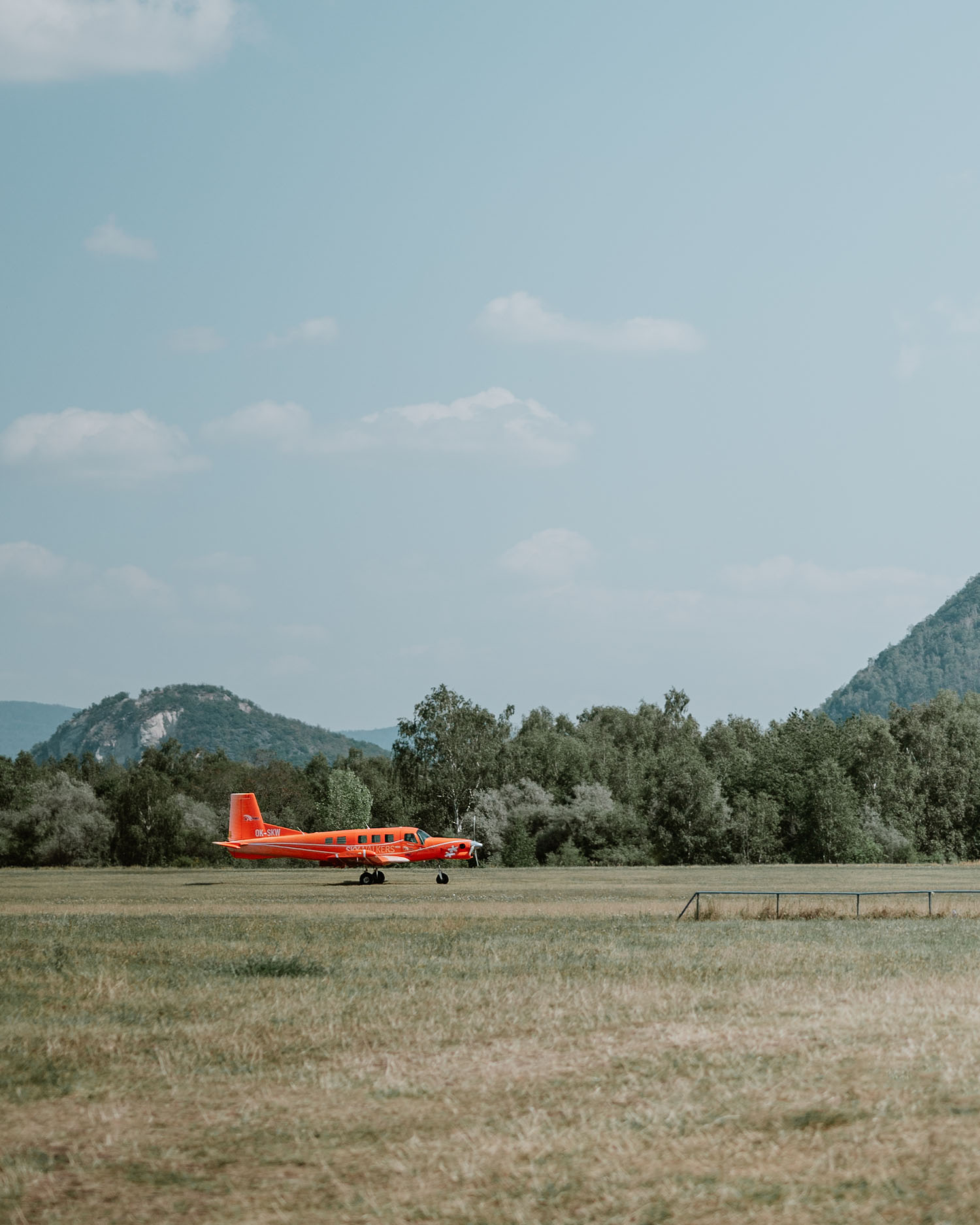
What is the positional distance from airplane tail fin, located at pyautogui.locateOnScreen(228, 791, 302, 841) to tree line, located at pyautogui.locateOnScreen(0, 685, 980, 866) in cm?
3331

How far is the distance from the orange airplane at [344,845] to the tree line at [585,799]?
106ft

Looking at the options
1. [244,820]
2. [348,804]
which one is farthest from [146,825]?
[244,820]

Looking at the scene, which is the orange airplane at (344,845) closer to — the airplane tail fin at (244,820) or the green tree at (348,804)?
the airplane tail fin at (244,820)

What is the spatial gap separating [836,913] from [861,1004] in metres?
18.3

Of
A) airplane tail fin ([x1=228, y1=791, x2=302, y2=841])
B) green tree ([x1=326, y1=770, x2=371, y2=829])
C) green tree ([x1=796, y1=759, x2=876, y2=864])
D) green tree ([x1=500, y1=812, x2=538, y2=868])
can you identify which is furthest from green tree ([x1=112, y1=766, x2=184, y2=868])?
green tree ([x1=796, y1=759, x2=876, y2=864])

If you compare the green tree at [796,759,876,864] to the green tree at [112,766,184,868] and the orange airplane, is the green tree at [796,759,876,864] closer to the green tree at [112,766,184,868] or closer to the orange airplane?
the orange airplane

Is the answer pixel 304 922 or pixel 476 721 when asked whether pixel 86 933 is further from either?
pixel 476 721

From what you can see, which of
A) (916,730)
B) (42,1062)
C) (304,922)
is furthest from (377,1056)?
(916,730)

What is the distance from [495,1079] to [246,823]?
168ft

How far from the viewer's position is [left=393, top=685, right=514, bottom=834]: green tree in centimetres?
11075

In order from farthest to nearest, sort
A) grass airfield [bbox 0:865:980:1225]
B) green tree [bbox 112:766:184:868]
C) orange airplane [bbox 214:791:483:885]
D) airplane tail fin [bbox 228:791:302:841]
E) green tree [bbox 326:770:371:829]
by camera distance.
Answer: green tree [bbox 112:766:184:868] → green tree [bbox 326:770:371:829] → airplane tail fin [bbox 228:791:302:841] → orange airplane [bbox 214:791:483:885] → grass airfield [bbox 0:865:980:1225]

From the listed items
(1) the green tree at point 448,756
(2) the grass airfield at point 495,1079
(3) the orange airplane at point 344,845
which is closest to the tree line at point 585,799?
(1) the green tree at point 448,756

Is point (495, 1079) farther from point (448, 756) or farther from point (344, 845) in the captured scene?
point (448, 756)

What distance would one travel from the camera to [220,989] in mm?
19938
